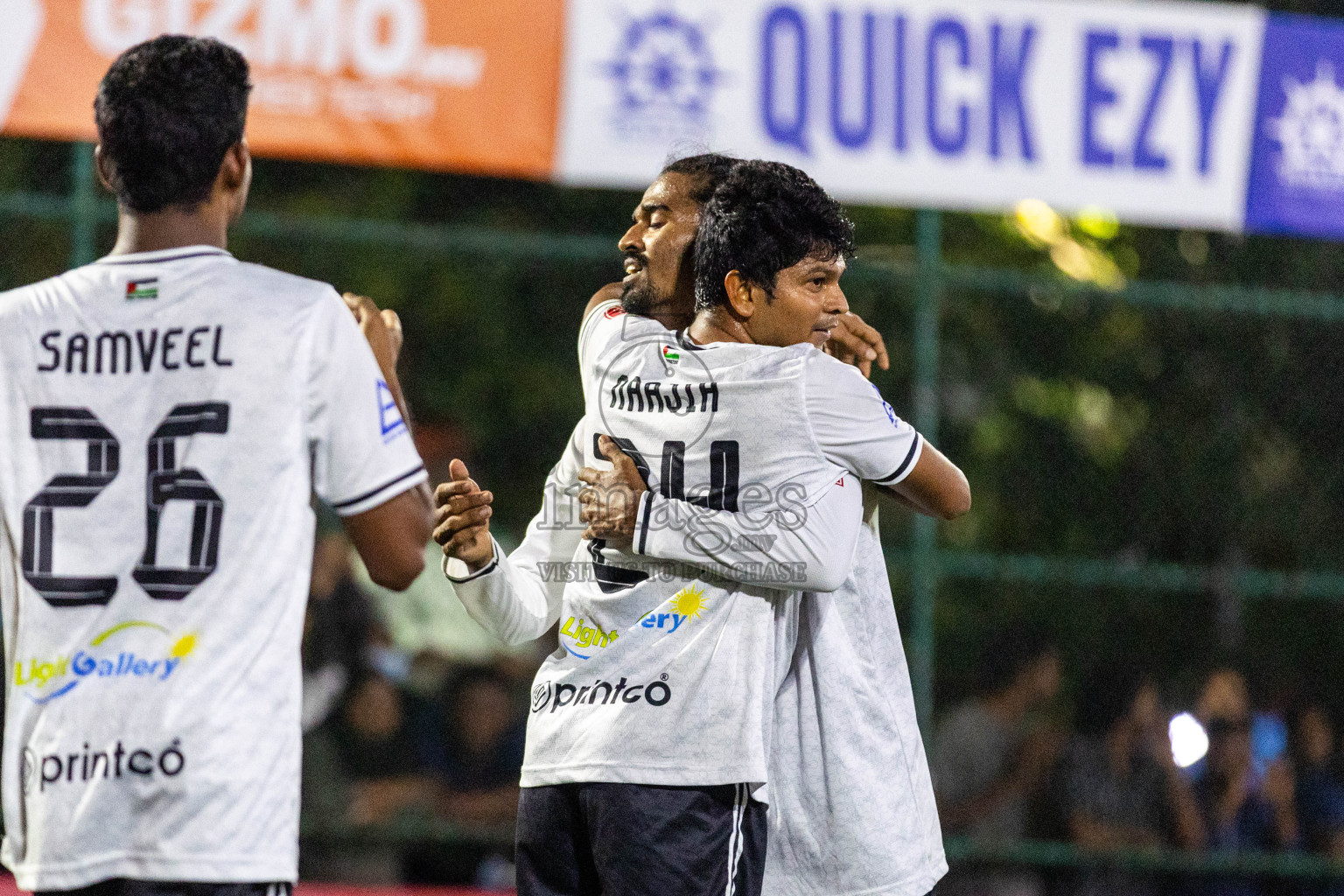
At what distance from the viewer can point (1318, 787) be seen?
7.48m

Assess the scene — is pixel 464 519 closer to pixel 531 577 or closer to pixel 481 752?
pixel 531 577

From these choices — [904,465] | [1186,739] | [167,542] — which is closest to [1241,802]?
[1186,739]

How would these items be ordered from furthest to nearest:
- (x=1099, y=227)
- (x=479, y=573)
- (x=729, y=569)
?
1. (x=1099, y=227)
2. (x=479, y=573)
3. (x=729, y=569)

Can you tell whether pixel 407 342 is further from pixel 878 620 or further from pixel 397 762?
pixel 878 620

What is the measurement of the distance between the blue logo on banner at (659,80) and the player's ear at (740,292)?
12.0 feet

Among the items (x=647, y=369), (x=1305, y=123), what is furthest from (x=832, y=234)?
(x=1305, y=123)

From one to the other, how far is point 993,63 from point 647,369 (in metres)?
4.33

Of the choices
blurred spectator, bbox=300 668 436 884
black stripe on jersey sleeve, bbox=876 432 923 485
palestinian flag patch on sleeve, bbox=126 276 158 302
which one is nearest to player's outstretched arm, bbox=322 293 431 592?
palestinian flag patch on sleeve, bbox=126 276 158 302

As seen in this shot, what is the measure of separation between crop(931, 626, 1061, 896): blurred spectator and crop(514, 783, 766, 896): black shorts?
4292 millimetres

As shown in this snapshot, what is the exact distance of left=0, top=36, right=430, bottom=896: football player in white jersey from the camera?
2.38 m

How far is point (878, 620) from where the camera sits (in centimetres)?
330

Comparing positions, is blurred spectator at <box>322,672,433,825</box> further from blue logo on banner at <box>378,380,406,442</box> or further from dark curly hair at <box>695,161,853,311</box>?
blue logo on banner at <box>378,380,406,442</box>

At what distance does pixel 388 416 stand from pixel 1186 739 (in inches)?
203

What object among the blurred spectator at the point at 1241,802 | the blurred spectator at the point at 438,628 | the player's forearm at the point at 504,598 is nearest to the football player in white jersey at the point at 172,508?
the player's forearm at the point at 504,598
